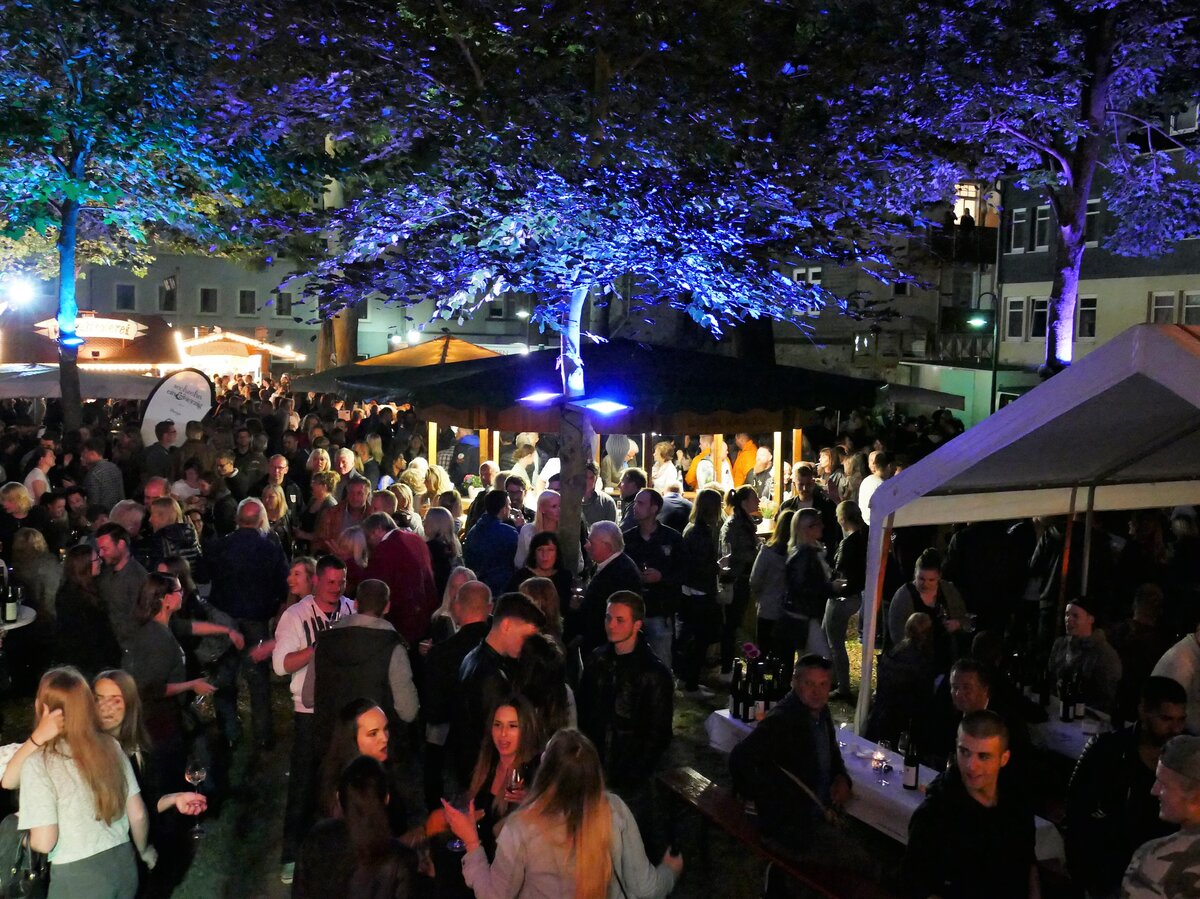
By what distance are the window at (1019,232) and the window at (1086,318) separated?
2869 mm

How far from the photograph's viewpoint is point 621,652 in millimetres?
5438

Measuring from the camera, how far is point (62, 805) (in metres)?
4.01

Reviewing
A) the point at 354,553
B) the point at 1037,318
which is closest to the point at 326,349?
the point at 1037,318

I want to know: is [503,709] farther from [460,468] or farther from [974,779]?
[460,468]

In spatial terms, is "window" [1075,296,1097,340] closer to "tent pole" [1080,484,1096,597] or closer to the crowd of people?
the crowd of people

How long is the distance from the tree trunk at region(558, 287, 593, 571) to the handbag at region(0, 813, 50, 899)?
5587 mm

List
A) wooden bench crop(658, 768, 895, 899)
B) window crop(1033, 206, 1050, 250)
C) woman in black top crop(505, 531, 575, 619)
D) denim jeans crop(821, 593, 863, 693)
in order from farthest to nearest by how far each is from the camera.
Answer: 1. window crop(1033, 206, 1050, 250)
2. denim jeans crop(821, 593, 863, 693)
3. woman in black top crop(505, 531, 575, 619)
4. wooden bench crop(658, 768, 895, 899)

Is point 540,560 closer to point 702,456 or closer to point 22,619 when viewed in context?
point 22,619

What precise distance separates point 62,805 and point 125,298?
1984 inches

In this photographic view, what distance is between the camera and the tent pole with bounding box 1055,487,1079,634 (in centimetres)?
847

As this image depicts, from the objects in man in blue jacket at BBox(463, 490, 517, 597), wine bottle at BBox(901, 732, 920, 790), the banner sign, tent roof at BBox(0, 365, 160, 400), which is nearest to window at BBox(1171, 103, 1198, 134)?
the banner sign

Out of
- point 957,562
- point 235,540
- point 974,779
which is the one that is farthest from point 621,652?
point 957,562

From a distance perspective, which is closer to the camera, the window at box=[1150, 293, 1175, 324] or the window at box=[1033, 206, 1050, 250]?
the window at box=[1150, 293, 1175, 324]

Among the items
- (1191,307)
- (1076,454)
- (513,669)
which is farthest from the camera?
(1191,307)
